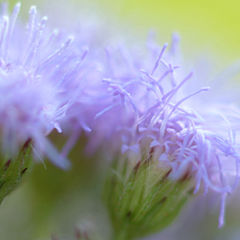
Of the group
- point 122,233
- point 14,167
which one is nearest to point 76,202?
point 122,233

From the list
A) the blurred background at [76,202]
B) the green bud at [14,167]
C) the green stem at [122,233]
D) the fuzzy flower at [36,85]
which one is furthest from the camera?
the blurred background at [76,202]

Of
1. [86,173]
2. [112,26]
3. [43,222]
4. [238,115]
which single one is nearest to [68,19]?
[112,26]

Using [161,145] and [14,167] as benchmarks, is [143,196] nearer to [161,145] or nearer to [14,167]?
[161,145]

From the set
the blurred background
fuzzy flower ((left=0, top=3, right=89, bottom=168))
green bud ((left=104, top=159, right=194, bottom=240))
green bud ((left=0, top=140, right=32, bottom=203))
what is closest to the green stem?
green bud ((left=104, top=159, right=194, bottom=240))

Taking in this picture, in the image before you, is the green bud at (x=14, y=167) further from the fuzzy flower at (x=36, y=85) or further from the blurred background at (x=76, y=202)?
the blurred background at (x=76, y=202)

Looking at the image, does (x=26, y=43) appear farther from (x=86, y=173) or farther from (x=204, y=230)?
(x=204, y=230)

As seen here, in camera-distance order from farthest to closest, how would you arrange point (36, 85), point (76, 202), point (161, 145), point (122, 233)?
point (76, 202) → point (122, 233) → point (161, 145) → point (36, 85)

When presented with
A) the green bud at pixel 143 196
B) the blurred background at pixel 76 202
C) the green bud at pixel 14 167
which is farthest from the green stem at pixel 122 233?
the green bud at pixel 14 167

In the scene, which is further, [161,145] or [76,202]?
[76,202]
